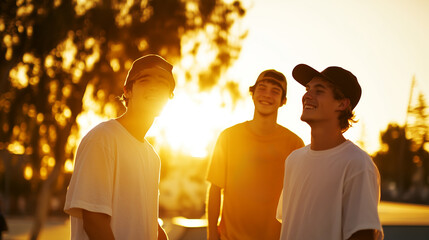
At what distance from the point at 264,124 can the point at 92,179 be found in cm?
197

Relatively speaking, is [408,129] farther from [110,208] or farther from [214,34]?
[110,208]

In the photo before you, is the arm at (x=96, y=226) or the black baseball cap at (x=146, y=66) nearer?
the arm at (x=96, y=226)

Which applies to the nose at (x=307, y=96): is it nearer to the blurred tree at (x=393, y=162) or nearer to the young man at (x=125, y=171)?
the young man at (x=125, y=171)

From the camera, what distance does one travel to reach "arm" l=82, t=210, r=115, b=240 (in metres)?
2.79

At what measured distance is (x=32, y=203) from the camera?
199 ft

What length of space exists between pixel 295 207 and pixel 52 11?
1273 centimetres

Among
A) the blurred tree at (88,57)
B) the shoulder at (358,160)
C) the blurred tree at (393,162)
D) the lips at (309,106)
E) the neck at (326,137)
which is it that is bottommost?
the blurred tree at (393,162)

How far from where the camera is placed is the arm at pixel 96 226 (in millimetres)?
2791

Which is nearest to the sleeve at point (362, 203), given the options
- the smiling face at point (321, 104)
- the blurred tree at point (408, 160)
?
the smiling face at point (321, 104)

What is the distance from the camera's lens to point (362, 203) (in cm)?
293

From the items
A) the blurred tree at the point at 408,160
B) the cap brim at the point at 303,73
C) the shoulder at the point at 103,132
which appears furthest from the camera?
the blurred tree at the point at 408,160

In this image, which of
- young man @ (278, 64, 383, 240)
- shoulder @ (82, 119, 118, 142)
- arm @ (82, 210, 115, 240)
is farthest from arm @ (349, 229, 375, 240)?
shoulder @ (82, 119, 118, 142)

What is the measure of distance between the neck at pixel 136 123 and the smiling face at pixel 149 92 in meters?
0.03

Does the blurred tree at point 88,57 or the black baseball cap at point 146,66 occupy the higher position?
the blurred tree at point 88,57
